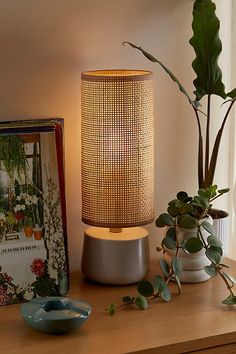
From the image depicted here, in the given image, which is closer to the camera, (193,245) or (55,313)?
(55,313)

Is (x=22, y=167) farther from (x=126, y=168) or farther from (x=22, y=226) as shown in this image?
(x=126, y=168)

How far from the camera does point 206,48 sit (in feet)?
5.72

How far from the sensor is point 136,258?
1.73 meters

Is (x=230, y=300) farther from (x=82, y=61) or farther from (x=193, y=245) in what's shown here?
(x=82, y=61)

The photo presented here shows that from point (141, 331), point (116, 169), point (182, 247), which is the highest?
point (116, 169)

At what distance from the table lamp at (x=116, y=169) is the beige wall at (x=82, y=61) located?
90 mm

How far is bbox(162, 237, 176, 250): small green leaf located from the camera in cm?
168

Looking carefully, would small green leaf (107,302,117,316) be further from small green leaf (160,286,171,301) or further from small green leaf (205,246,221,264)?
small green leaf (205,246,221,264)

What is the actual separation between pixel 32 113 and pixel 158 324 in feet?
1.84

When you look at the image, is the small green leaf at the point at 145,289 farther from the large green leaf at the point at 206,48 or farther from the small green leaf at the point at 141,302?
the large green leaf at the point at 206,48

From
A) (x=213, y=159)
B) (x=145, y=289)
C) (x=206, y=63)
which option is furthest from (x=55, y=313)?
(x=206, y=63)

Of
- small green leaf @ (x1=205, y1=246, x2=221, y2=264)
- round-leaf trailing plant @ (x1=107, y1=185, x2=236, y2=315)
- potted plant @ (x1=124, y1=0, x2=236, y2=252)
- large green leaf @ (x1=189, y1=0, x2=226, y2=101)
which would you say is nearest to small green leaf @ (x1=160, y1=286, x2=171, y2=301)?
round-leaf trailing plant @ (x1=107, y1=185, x2=236, y2=315)

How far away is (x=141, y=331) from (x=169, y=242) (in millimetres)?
Result: 273

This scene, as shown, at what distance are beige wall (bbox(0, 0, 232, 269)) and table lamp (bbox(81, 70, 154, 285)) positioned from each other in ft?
0.30
